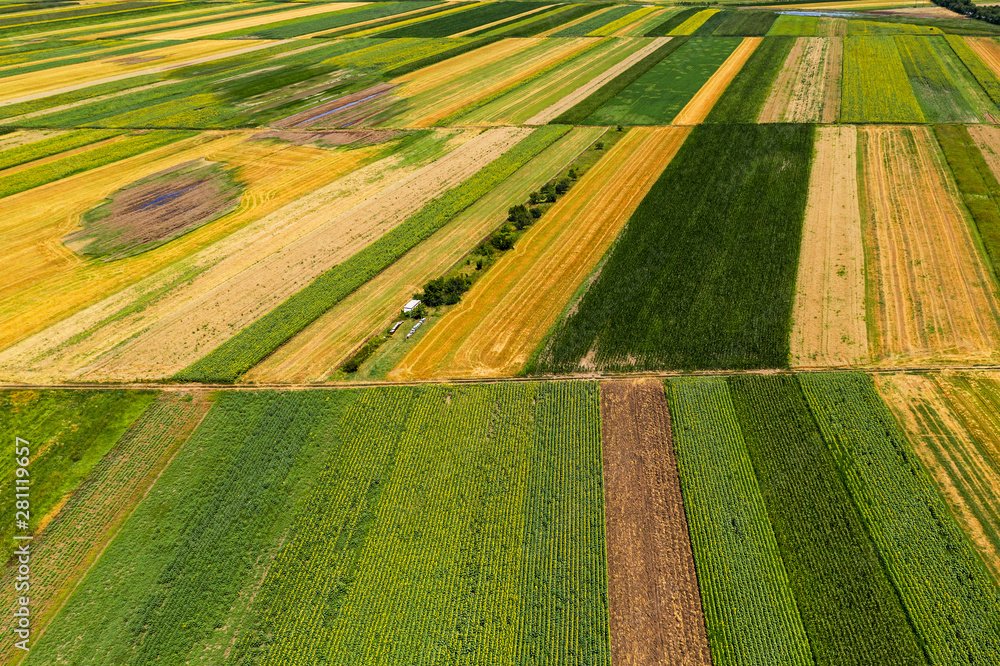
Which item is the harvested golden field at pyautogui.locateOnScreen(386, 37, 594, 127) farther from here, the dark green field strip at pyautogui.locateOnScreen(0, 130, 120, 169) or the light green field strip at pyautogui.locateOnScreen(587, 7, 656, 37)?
the dark green field strip at pyautogui.locateOnScreen(0, 130, 120, 169)

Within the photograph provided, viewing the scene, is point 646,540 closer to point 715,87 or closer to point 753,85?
point 715,87

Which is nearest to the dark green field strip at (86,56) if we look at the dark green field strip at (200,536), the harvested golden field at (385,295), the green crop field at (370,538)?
the harvested golden field at (385,295)

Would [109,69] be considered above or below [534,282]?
above

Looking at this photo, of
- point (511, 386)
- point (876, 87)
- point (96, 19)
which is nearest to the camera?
point (511, 386)

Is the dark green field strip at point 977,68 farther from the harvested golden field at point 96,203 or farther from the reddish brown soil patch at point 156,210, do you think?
the reddish brown soil patch at point 156,210

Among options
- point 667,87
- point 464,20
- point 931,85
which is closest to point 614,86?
point 667,87

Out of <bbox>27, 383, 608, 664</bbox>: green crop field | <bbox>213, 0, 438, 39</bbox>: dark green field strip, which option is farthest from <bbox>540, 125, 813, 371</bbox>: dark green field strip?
<bbox>213, 0, 438, 39</bbox>: dark green field strip

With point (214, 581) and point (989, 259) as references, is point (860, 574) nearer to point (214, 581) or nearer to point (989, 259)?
point (214, 581)
